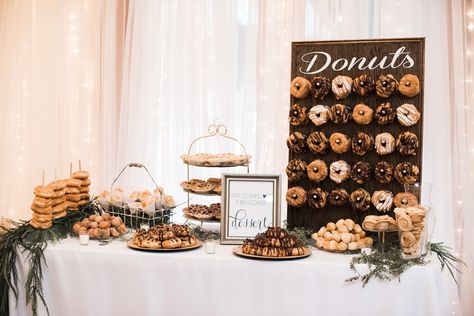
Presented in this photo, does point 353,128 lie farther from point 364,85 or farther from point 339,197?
point 339,197

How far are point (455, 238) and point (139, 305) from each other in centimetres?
228

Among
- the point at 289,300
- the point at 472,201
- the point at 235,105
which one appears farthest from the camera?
the point at 235,105

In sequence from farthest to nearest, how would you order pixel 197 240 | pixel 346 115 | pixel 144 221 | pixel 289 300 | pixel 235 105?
pixel 235 105
pixel 144 221
pixel 346 115
pixel 197 240
pixel 289 300

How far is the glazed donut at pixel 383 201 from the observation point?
252 cm

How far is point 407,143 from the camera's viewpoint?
2.50m

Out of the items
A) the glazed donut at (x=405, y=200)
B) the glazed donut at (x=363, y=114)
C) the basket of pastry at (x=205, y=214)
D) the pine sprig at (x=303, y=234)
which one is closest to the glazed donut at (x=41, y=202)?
the basket of pastry at (x=205, y=214)

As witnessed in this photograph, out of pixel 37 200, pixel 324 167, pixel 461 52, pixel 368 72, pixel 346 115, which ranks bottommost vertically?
pixel 37 200

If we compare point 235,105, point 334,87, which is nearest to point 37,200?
point 334,87

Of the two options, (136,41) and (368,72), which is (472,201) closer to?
(368,72)

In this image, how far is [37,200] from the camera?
96.1 inches

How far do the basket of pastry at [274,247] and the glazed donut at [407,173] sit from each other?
575mm

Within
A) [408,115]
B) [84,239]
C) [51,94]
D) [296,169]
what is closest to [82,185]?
[84,239]

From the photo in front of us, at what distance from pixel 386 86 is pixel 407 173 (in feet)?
1.32

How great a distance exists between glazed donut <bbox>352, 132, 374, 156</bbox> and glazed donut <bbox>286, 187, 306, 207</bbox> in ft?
1.04
